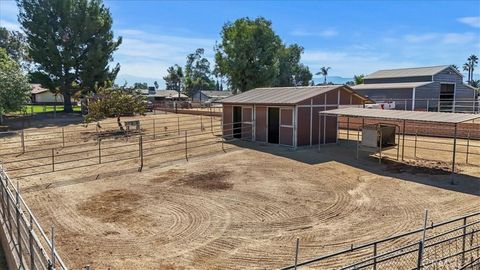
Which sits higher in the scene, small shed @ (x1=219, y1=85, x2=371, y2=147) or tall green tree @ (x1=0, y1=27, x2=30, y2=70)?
tall green tree @ (x1=0, y1=27, x2=30, y2=70)

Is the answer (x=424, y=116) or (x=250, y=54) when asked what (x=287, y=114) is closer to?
(x=424, y=116)

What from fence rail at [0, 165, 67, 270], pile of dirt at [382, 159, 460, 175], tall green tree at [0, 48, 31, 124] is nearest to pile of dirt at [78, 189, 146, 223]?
fence rail at [0, 165, 67, 270]

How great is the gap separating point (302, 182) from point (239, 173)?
2341 millimetres

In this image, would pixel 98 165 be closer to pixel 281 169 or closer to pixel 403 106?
pixel 281 169

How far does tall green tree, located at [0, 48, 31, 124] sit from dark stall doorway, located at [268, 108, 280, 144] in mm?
19811

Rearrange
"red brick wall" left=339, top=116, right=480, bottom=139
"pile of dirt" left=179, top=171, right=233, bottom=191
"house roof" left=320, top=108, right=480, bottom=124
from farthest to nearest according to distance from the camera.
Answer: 1. "red brick wall" left=339, top=116, right=480, bottom=139
2. "house roof" left=320, top=108, right=480, bottom=124
3. "pile of dirt" left=179, top=171, right=233, bottom=191

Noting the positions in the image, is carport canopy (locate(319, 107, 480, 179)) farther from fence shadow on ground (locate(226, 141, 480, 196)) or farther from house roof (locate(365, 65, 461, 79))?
house roof (locate(365, 65, 461, 79))

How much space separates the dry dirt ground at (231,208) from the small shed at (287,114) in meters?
3.42

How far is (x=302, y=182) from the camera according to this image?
11500 mm

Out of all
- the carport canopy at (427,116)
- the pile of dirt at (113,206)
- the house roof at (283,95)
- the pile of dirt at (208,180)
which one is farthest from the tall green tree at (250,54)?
the pile of dirt at (113,206)

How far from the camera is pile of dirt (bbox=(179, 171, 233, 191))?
36.0 feet

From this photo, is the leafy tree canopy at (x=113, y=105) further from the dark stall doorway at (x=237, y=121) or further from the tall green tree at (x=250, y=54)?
the tall green tree at (x=250, y=54)

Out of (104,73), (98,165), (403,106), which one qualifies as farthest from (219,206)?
(104,73)

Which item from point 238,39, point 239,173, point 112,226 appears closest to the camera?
point 112,226
